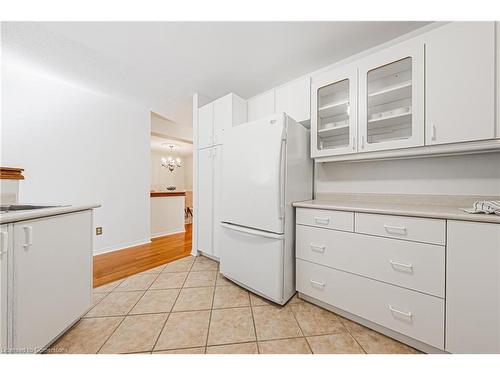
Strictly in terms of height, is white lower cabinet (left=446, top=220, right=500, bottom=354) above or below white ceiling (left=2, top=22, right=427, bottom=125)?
below

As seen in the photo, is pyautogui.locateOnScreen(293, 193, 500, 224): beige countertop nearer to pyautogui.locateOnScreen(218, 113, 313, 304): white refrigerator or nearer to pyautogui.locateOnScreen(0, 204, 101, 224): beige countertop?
pyautogui.locateOnScreen(218, 113, 313, 304): white refrigerator

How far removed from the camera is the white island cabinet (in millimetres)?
867

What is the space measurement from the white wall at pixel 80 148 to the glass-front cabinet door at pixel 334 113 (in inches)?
112

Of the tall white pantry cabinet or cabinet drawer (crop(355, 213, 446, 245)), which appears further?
the tall white pantry cabinet

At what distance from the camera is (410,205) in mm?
1466

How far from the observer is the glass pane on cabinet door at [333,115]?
1656 millimetres

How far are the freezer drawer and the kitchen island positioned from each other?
2.38 metres

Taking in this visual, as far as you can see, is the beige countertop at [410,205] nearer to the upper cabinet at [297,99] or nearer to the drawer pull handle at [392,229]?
the drawer pull handle at [392,229]

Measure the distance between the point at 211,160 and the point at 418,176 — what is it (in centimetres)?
208

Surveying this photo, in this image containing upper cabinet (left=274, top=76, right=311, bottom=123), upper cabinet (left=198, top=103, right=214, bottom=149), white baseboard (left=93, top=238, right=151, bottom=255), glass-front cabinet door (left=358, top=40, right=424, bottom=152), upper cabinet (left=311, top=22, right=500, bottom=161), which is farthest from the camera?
white baseboard (left=93, top=238, right=151, bottom=255)

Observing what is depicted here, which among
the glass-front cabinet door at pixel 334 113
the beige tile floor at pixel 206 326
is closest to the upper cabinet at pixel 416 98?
the glass-front cabinet door at pixel 334 113

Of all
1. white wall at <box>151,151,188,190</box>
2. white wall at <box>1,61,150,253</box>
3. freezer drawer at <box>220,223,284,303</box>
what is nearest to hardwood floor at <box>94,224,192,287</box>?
white wall at <box>1,61,150,253</box>
